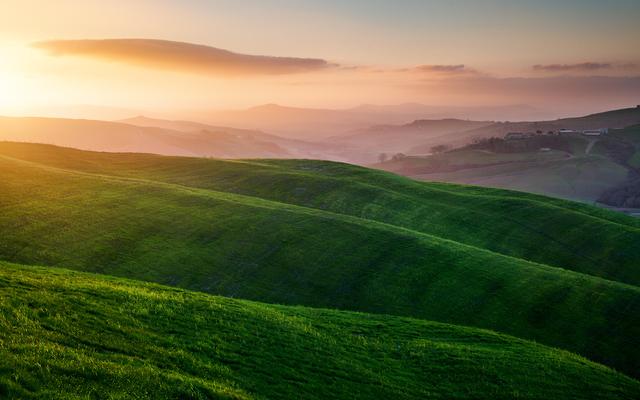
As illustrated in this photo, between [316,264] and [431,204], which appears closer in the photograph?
[316,264]

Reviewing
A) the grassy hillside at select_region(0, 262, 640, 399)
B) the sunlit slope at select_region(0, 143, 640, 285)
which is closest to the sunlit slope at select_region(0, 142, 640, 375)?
the grassy hillside at select_region(0, 262, 640, 399)

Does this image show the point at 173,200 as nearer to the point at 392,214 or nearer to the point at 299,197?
the point at 299,197

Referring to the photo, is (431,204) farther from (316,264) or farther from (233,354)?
(233,354)

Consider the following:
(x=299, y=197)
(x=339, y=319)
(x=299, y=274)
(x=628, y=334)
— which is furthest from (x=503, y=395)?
(x=299, y=197)

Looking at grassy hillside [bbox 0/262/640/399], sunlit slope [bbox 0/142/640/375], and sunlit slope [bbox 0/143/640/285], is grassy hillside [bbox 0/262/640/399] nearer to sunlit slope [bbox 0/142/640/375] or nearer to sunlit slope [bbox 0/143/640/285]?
sunlit slope [bbox 0/142/640/375]

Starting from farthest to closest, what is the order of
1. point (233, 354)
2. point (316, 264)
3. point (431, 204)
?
point (431, 204) < point (316, 264) < point (233, 354)

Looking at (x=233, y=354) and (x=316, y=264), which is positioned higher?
Result: (x=233, y=354)

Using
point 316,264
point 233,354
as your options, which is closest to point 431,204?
point 316,264
